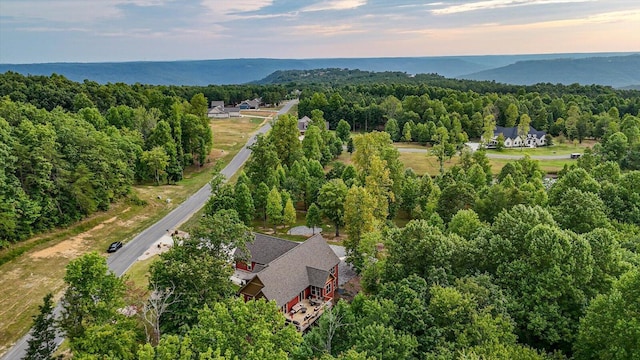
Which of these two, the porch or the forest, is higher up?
the forest

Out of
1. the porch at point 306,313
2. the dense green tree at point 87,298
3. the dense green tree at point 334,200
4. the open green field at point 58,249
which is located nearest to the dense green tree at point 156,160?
the open green field at point 58,249

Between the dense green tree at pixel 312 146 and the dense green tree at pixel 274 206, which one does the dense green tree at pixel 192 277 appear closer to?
the dense green tree at pixel 274 206

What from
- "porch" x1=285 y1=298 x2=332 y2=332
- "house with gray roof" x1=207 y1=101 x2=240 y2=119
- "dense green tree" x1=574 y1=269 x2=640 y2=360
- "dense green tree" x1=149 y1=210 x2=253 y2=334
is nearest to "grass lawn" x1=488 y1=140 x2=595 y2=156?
"porch" x1=285 y1=298 x2=332 y2=332

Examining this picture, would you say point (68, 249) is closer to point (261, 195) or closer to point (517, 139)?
point (261, 195)

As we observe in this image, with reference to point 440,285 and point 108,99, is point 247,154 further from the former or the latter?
point 440,285

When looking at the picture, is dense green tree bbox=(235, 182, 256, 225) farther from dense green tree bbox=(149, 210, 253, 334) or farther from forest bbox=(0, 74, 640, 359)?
dense green tree bbox=(149, 210, 253, 334)

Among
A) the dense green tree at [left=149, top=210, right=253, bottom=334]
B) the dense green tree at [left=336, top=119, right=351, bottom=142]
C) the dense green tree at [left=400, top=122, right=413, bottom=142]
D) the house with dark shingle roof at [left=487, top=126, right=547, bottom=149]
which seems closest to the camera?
the dense green tree at [left=149, top=210, right=253, bottom=334]
